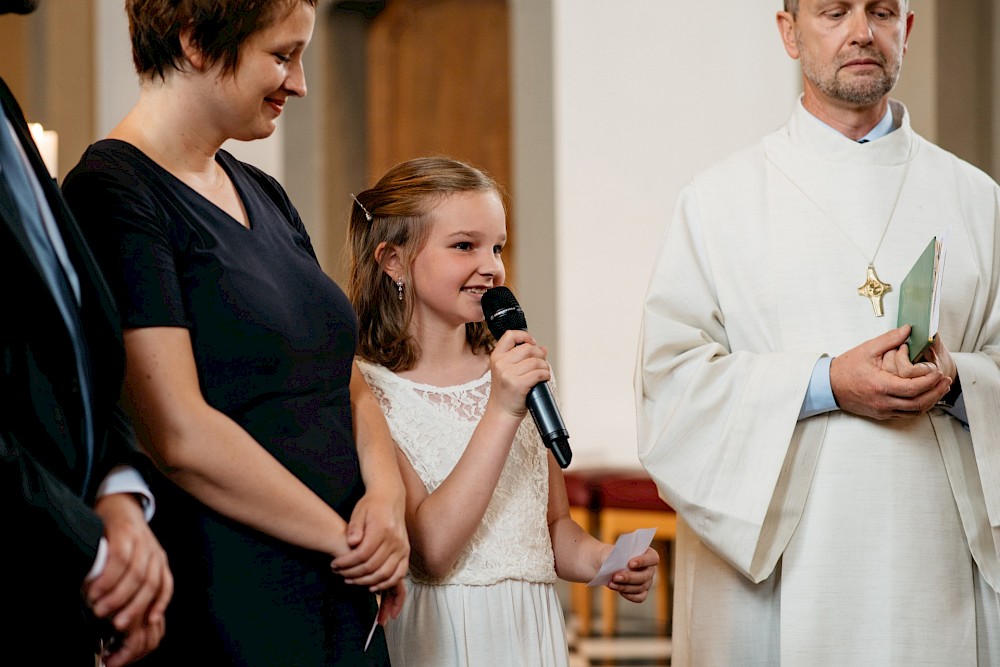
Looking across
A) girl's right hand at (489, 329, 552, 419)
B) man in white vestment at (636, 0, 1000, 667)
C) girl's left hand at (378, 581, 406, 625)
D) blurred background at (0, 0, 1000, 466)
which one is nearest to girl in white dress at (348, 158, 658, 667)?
girl's right hand at (489, 329, 552, 419)

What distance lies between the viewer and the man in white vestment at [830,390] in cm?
248

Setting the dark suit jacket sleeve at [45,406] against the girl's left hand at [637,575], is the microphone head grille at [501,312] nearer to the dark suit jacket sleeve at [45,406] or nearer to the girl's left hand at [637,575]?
the girl's left hand at [637,575]

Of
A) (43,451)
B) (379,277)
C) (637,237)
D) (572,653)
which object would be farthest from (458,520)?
(637,237)

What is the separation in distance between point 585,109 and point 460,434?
5616 mm

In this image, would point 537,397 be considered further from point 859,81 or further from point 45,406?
point 859,81

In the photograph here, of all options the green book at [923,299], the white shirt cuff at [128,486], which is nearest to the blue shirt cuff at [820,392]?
the green book at [923,299]

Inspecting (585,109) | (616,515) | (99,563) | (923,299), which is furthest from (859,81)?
(585,109)

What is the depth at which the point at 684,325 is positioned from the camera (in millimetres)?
2689

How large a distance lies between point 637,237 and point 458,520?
5542mm

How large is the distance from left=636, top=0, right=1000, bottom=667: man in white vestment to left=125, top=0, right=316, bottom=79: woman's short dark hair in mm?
1268

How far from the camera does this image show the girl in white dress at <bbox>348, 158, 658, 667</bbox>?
2.12m

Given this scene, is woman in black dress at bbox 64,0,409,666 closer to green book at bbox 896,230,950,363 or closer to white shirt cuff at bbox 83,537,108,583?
white shirt cuff at bbox 83,537,108,583

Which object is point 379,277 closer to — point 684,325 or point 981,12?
point 684,325

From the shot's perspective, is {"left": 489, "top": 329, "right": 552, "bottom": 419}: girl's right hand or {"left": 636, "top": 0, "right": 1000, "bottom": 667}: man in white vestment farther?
{"left": 636, "top": 0, "right": 1000, "bottom": 667}: man in white vestment
